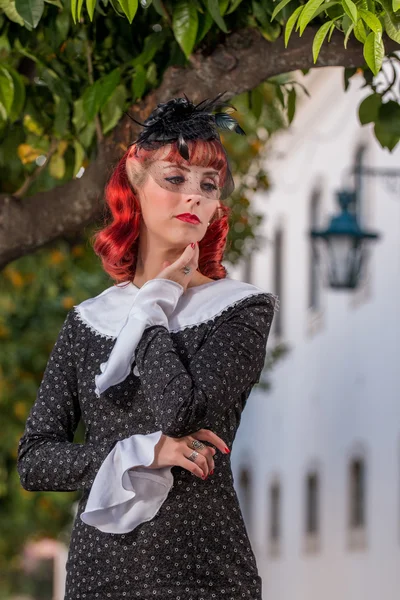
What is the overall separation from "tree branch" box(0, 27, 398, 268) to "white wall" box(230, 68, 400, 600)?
936 centimetres

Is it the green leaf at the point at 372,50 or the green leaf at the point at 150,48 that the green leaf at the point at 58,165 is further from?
Answer: the green leaf at the point at 372,50

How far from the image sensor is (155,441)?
11.9 feet

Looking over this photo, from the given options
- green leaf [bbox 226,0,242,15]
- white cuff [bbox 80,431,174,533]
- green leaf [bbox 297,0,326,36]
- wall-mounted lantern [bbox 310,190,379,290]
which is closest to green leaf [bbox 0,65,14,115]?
green leaf [bbox 226,0,242,15]

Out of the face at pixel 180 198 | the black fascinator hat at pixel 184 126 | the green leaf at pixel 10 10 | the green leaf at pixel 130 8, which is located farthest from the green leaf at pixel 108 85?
the face at pixel 180 198

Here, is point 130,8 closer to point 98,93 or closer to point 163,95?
point 98,93

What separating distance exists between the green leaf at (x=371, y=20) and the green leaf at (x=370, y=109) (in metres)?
1.78

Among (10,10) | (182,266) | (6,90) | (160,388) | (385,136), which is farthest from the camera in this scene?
(385,136)

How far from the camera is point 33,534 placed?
17500mm

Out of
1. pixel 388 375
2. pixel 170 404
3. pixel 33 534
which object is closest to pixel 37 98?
pixel 170 404

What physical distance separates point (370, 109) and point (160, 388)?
2340 millimetres

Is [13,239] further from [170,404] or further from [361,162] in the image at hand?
[361,162]

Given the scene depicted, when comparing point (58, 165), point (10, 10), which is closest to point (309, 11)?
point (10, 10)

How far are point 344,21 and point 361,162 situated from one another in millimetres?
16661

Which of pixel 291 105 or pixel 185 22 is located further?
pixel 291 105
